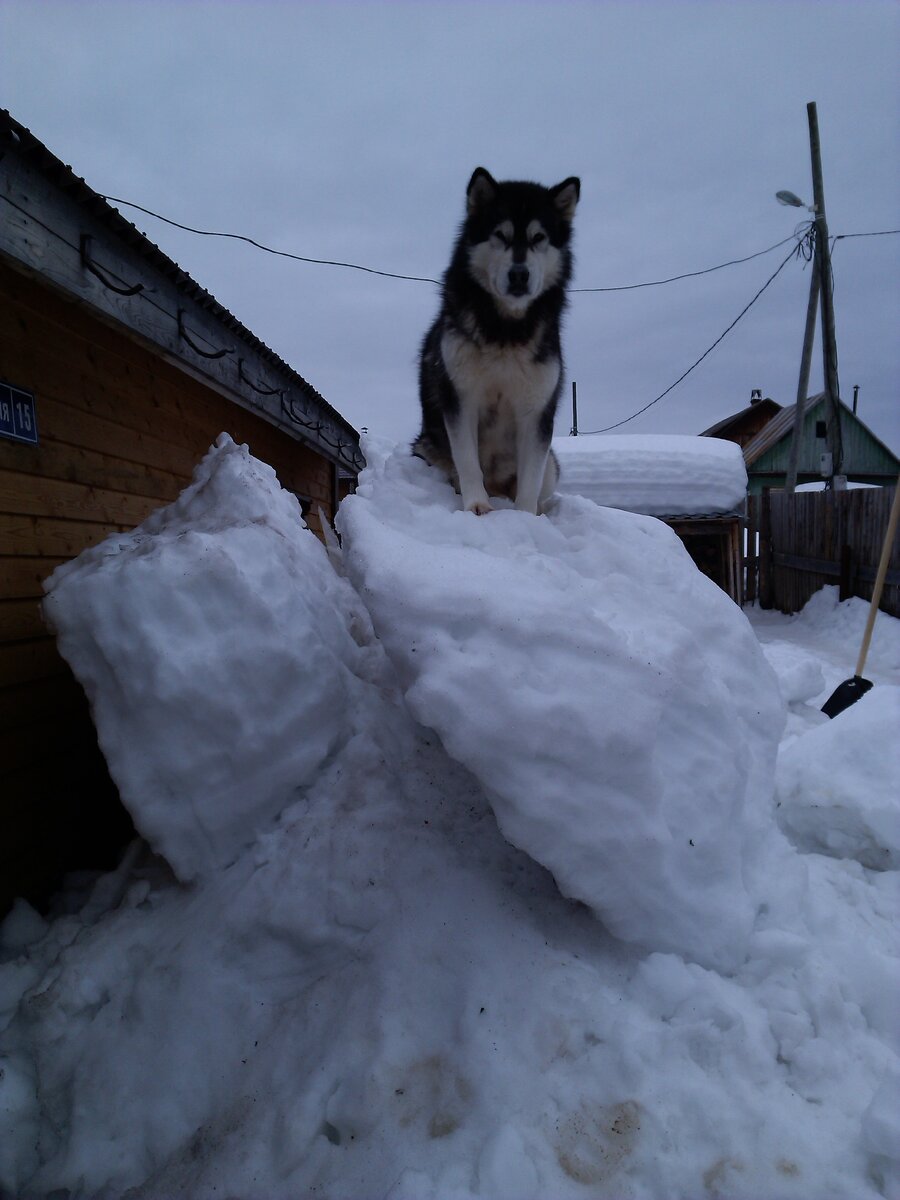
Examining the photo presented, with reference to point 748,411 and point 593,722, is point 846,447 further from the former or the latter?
point 593,722

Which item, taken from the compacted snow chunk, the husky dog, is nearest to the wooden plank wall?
the compacted snow chunk

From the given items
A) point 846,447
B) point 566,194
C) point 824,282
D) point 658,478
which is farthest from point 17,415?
point 846,447

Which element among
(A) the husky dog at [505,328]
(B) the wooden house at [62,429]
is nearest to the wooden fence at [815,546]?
(A) the husky dog at [505,328]

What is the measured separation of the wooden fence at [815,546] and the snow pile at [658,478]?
107 centimetres

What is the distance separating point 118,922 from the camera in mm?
2314

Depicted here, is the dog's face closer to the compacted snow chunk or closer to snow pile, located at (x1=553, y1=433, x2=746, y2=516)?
the compacted snow chunk

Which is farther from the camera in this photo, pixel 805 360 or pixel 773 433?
pixel 773 433

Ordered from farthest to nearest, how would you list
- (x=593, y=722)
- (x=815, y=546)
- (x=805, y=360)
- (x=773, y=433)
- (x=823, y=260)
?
(x=773, y=433) < (x=805, y=360) < (x=823, y=260) < (x=815, y=546) < (x=593, y=722)

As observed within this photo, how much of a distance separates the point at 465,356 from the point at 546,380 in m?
0.42

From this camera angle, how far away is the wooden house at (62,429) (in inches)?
97.7

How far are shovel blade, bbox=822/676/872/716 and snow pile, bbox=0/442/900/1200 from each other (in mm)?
2664

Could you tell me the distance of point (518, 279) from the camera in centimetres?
280

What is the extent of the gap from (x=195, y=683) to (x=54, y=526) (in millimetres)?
A: 1451

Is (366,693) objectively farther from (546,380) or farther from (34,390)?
(34,390)
